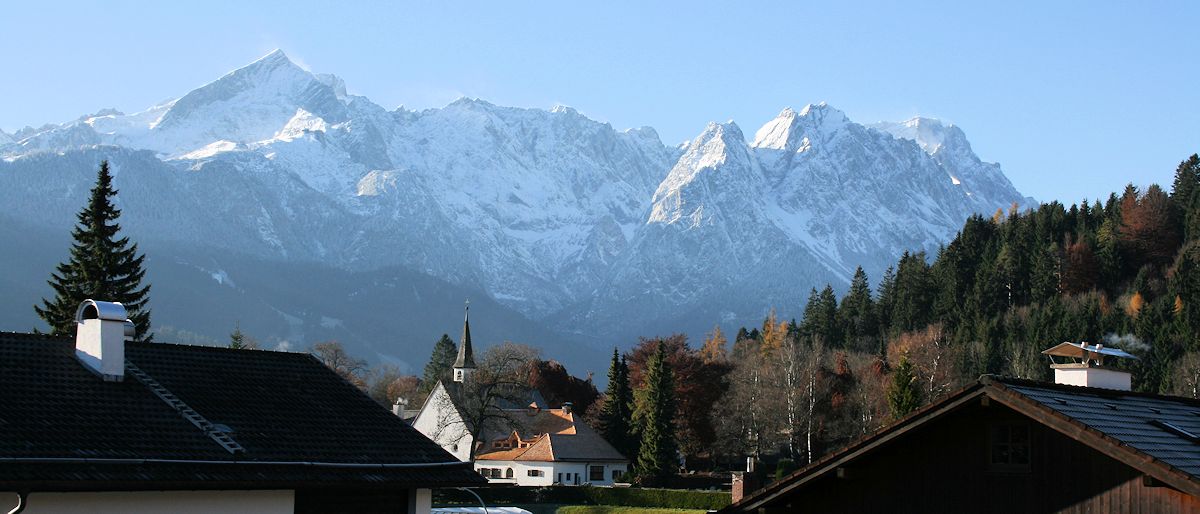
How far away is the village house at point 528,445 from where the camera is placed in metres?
98.5

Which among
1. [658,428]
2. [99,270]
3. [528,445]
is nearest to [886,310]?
[528,445]

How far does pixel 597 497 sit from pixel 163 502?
60.6m

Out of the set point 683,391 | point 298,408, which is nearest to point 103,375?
point 298,408

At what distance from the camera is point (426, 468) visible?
23172 millimetres

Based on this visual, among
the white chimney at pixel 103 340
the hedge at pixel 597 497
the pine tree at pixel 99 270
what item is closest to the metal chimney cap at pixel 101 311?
the white chimney at pixel 103 340

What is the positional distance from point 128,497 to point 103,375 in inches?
112

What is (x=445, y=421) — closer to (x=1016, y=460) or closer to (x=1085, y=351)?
(x=1085, y=351)

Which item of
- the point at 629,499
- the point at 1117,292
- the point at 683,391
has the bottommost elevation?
the point at 629,499

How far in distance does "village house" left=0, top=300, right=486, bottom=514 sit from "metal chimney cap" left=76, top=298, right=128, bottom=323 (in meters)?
0.02

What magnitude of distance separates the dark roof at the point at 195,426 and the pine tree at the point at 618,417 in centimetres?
8077

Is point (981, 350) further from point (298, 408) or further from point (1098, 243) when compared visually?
point (298, 408)

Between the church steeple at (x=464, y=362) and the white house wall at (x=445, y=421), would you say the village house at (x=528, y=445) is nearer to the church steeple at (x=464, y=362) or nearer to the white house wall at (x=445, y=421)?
the white house wall at (x=445, y=421)

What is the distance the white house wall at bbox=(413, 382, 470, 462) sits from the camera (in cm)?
11088

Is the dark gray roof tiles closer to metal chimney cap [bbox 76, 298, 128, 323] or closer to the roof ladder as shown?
the roof ladder
